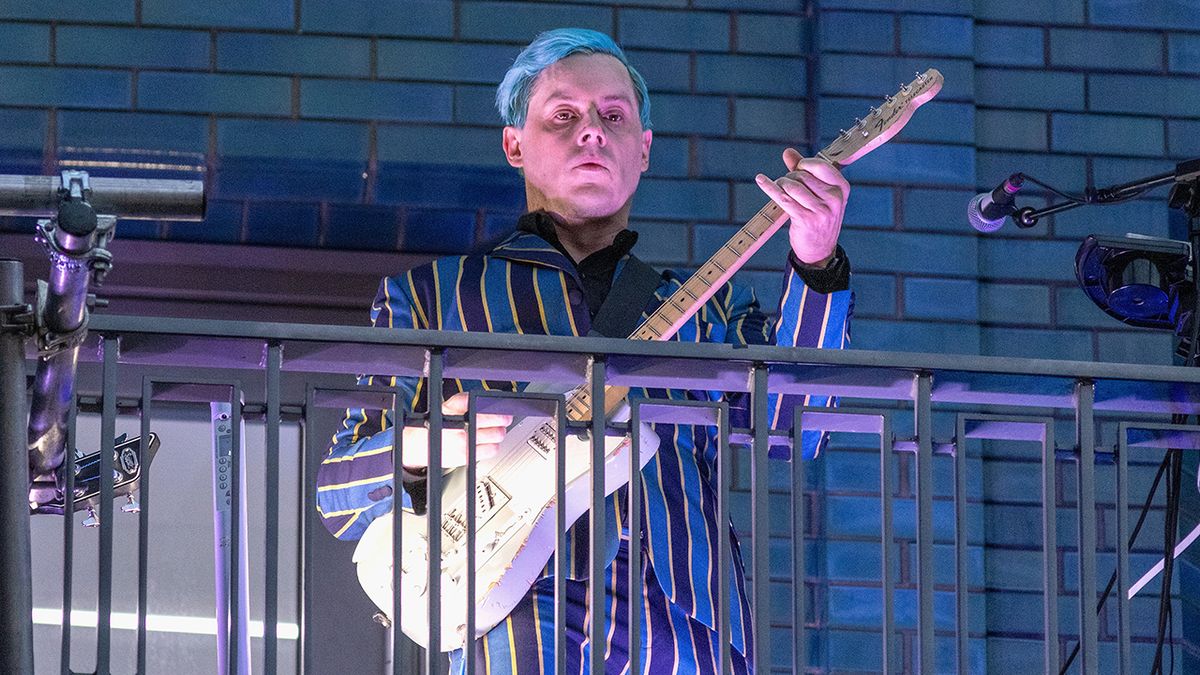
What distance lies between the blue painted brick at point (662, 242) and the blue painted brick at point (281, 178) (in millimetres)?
771

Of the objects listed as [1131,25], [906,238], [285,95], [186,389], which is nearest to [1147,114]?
[1131,25]

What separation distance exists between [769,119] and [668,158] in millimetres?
308

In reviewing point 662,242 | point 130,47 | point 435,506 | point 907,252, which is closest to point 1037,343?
point 907,252

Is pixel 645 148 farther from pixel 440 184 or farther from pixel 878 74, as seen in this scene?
pixel 878 74

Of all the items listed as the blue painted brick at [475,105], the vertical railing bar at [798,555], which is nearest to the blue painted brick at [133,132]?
the blue painted brick at [475,105]

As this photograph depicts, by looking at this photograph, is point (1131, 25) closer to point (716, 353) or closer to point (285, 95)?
point (285, 95)

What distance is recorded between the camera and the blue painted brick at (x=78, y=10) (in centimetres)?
493

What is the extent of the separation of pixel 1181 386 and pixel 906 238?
2.05 metres

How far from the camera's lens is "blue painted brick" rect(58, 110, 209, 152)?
15.9 feet

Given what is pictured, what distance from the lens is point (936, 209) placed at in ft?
16.2

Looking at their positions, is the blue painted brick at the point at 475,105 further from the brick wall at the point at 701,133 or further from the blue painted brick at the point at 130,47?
the blue painted brick at the point at 130,47

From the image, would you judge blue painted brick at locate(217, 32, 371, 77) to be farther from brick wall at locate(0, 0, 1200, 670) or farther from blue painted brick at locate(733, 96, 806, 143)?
blue painted brick at locate(733, 96, 806, 143)

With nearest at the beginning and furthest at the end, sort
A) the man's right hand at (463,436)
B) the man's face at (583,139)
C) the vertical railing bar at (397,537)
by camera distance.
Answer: the vertical railing bar at (397,537) → the man's right hand at (463,436) → the man's face at (583,139)

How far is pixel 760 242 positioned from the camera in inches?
130
